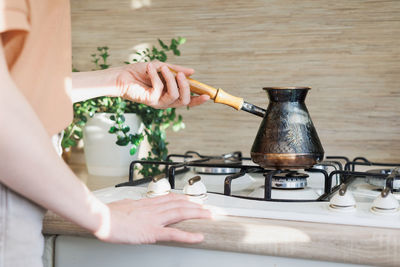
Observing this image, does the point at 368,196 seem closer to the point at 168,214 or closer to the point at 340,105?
the point at 168,214

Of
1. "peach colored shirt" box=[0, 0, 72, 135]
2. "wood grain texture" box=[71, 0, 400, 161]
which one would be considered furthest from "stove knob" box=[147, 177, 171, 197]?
"wood grain texture" box=[71, 0, 400, 161]

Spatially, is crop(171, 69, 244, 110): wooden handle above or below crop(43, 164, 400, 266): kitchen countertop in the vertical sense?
above

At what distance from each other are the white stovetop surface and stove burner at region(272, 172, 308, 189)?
0.01 m

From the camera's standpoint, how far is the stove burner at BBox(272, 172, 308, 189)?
0.98 m

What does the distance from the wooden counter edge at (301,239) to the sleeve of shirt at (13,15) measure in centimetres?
37

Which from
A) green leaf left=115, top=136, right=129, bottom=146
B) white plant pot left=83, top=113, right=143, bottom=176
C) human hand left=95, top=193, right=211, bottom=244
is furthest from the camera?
white plant pot left=83, top=113, right=143, bottom=176

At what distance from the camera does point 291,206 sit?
0.84 meters

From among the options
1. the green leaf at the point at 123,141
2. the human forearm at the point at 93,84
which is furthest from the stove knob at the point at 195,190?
the green leaf at the point at 123,141

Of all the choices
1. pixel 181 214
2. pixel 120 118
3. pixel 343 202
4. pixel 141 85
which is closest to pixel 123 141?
pixel 120 118

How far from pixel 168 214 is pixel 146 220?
0.14 feet

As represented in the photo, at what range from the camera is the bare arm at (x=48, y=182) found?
607 millimetres

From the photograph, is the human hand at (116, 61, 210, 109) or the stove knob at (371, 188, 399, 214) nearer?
the stove knob at (371, 188, 399, 214)

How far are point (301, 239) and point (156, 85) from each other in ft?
1.59

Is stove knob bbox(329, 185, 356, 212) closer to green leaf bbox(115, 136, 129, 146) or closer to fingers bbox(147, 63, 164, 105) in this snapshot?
fingers bbox(147, 63, 164, 105)
